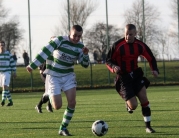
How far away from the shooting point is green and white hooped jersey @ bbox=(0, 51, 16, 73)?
57.5 ft

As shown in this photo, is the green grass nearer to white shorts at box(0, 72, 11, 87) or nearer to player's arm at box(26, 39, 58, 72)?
white shorts at box(0, 72, 11, 87)

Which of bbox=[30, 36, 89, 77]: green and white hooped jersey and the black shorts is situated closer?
bbox=[30, 36, 89, 77]: green and white hooped jersey

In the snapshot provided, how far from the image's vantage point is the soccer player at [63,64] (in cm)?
967

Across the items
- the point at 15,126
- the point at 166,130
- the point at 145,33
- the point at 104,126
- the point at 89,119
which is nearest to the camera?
the point at 104,126

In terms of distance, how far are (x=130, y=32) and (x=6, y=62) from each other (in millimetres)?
8507

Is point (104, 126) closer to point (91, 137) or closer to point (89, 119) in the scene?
point (91, 137)

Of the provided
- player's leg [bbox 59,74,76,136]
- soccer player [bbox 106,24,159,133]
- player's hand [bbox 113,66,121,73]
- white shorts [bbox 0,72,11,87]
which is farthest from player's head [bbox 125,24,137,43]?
white shorts [bbox 0,72,11,87]

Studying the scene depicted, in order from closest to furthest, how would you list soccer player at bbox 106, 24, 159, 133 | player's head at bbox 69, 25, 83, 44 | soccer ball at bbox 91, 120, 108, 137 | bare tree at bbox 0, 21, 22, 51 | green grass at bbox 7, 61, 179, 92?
soccer ball at bbox 91, 120, 108, 137 < player's head at bbox 69, 25, 83, 44 < soccer player at bbox 106, 24, 159, 133 < green grass at bbox 7, 61, 179, 92 < bare tree at bbox 0, 21, 22, 51

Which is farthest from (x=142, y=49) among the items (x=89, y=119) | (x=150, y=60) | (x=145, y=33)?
(x=145, y=33)

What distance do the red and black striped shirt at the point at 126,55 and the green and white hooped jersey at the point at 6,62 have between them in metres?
8.03

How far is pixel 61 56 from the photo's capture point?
384 inches

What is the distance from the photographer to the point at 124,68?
400 inches

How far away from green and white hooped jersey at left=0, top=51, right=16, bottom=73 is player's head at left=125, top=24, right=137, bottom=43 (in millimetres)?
8296

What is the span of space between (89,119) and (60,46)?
3.10 m
